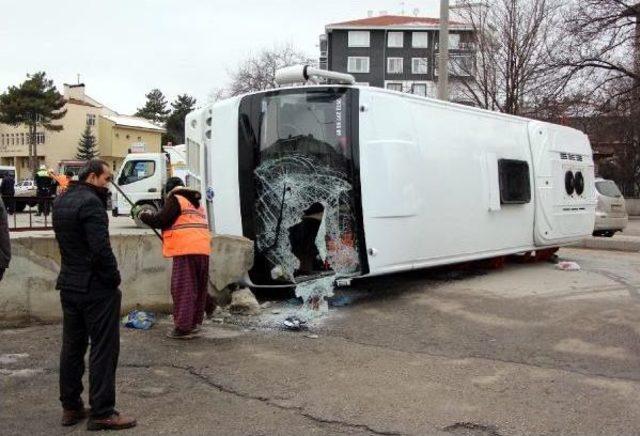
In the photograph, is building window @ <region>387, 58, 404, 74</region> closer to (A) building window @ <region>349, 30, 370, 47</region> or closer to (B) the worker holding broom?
(A) building window @ <region>349, 30, 370, 47</region>

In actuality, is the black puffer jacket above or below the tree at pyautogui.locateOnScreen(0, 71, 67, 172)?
below

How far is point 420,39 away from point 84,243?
2857 inches

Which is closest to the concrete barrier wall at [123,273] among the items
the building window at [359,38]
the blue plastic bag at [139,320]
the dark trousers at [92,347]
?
the blue plastic bag at [139,320]

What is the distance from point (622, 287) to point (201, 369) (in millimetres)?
6221

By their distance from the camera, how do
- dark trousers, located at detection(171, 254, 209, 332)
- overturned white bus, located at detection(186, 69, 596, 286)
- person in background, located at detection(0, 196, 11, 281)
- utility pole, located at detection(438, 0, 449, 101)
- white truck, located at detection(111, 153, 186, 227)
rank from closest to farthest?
person in background, located at detection(0, 196, 11, 281), dark trousers, located at detection(171, 254, 209, 332), overturned white bus, located at detection(186, 69, 596, 286), utility pole, located at detection(438, 0, 449, 101), white truck, located at detection(111, 153, 186, 227)

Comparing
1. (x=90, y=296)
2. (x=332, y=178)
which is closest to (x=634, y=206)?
(x=332, y=178)

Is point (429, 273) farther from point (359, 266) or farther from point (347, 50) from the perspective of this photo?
point (347, 50)

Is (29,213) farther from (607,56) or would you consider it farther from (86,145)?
(86,145)

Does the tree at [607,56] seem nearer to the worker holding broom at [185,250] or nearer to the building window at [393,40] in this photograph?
the worker holding broom at [185,250]

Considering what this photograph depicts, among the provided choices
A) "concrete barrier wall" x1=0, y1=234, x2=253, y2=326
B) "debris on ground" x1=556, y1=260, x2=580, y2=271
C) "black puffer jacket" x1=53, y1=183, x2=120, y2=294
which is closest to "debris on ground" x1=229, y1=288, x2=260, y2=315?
"concrete barrier wall" x1=0, y1=234, x2=253, y2=326

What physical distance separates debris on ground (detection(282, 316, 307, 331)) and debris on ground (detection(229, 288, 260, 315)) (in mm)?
530

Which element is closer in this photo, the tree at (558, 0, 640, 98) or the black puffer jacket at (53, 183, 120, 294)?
the black puffer jacket at (53, 183, 120, 294)

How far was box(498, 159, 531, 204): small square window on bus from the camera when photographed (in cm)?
955

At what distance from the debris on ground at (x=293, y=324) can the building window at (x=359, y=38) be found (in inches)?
2752
